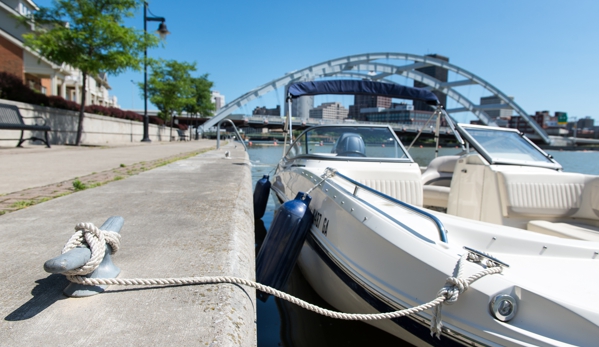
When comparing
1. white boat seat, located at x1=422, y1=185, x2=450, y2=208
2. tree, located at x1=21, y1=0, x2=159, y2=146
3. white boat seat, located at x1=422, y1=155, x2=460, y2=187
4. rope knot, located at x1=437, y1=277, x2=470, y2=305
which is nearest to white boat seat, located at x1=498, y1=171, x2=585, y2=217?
white boat seat, located at x1=422, y1=185, x2=450, y2=208

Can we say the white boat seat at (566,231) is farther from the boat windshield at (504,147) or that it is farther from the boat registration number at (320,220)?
the boat registration number at (320,220)

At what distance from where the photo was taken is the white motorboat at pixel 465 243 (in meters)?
1.58

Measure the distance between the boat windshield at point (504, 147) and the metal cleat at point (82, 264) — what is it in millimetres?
3485

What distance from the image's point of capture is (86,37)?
12438 millimetres

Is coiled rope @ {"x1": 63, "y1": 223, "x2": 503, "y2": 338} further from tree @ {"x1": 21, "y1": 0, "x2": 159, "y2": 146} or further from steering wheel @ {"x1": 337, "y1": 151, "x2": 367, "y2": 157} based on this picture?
tree @ {"x1": 21, "y1": 0, "x2": 159, "y2": 146}

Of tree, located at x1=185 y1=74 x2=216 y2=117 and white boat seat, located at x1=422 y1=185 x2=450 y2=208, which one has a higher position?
tree, located at x1=185 y1=74 x2=216 y2=117

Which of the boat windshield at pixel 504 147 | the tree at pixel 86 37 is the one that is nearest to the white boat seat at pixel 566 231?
the boat windshield at pixel 504 147

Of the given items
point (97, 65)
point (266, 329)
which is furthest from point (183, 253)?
point (97, 65)

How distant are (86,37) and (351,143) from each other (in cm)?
1176

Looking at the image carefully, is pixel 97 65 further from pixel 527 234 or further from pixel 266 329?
pixel 527 234

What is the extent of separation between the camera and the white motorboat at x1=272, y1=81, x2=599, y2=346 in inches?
62.1

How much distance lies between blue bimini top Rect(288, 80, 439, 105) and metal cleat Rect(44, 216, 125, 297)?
4.86 metres

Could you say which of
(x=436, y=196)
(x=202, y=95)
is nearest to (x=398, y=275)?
(x=436, y=196)

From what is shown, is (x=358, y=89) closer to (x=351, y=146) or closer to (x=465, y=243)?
(x=351, y=146)
